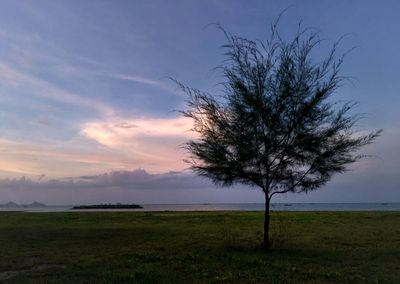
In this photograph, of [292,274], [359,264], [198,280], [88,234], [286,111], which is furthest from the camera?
[88,234]

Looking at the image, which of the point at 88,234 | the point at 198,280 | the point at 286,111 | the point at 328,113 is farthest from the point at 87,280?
the point at 88,234

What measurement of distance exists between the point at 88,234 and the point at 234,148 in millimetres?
12401

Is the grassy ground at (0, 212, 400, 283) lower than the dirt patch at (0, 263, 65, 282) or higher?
higher

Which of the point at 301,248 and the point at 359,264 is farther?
the point at 301,248

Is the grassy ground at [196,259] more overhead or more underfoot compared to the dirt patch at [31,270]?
more overhead

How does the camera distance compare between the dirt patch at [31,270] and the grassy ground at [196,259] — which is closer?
the grassy ground at [196,259]

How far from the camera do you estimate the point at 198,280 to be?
43.7ft

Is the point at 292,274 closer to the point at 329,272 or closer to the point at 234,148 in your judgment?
the point at 329,272

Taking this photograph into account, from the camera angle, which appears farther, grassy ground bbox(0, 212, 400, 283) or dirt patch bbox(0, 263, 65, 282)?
dirt patch bbox(0, 263, 65, 282)

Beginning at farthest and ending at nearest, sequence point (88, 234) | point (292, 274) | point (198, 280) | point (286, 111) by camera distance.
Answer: point (88, 234) → point (286, 111) → point (292, 274) → point (198, 280)

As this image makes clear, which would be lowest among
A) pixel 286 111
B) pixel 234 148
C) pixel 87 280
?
pixel 87 280

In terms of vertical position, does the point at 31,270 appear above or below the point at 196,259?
below

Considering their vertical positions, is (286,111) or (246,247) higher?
(286,111)

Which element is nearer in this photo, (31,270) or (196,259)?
(31,270)
